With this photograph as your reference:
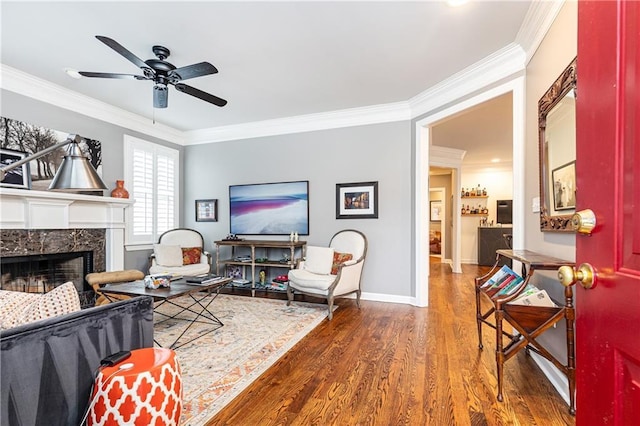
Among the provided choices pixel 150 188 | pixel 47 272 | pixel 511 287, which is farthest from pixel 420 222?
pixel 47 272

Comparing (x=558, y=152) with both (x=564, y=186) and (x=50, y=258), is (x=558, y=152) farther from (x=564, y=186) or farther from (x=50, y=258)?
(x=50, y=258)

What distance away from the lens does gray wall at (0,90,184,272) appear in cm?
339

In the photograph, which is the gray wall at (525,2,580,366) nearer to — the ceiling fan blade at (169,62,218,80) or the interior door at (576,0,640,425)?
the interior door at (576,0,640,425)

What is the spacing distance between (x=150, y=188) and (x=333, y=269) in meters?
3.26

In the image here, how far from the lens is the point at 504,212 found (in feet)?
26.2

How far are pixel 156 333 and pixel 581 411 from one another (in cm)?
327

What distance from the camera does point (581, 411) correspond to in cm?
81

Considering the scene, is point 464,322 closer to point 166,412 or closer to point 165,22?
point 166,412

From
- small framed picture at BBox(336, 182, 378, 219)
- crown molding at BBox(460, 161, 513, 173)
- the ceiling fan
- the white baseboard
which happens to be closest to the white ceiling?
the ceiling fan

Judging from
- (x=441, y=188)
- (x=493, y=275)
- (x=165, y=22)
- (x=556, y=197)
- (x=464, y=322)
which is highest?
(x=165, y=22)

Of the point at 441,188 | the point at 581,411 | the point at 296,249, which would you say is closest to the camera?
the point at 581,411

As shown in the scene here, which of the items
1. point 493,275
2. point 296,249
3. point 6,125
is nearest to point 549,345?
point 493,275

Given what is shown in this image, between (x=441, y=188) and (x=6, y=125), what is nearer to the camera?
(x=6, y=125)

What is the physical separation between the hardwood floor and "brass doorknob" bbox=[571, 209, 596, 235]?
4.88 feet
